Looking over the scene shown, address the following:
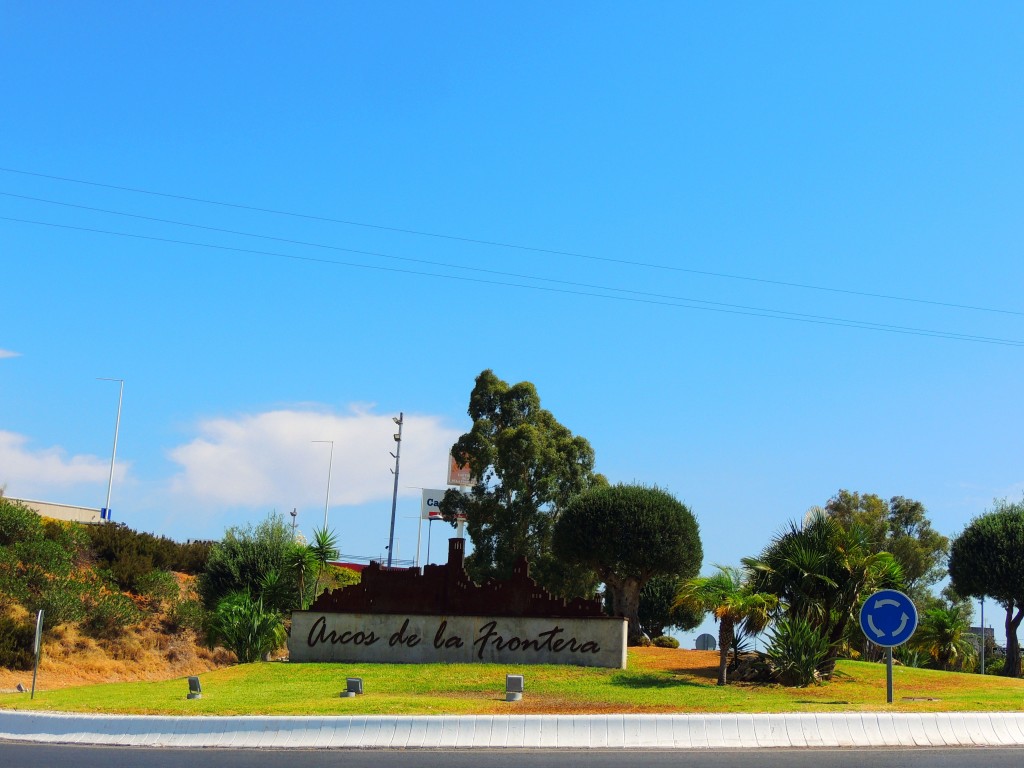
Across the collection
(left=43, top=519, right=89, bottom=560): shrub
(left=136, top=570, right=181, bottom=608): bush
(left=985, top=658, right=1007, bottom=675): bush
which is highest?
(left=43, top=519, right=89, bottom=560): shrub

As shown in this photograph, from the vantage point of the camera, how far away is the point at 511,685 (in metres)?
19.4

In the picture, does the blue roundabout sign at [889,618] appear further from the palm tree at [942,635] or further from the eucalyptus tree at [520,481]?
the eucalyptus tree at [520,481]

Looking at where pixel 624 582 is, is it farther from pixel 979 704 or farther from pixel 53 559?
pixel 53 559

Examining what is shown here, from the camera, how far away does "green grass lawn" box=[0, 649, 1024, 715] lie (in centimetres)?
1753

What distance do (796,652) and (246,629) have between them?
52.0 ft

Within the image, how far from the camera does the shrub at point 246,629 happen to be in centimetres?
2872

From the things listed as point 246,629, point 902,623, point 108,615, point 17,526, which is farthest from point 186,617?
point 902,623

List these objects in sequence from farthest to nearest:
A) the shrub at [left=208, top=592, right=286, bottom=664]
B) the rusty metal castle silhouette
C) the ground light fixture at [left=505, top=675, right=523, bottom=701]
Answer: the shrub at [left=208, top=592, right=286, bottom=664], the rusty metal castle silhouette, the ground light fixture at [left=505, top=675, right=523, bottom=701]

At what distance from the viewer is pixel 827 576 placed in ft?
72.5

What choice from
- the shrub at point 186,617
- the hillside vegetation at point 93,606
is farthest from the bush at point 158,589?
the shrub at point 186,617

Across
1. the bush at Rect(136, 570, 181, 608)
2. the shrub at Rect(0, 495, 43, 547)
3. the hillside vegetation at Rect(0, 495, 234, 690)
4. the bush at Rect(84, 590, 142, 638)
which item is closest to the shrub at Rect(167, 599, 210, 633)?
the hillside vegetation at Rect(0, 495, 234, 690)

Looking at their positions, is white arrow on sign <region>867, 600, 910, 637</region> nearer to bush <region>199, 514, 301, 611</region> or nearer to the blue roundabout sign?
the blue roundabout sign

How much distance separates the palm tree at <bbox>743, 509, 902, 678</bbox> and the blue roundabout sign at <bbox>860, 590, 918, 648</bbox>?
182 inches

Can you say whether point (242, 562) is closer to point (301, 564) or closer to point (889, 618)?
point (301, 564)
